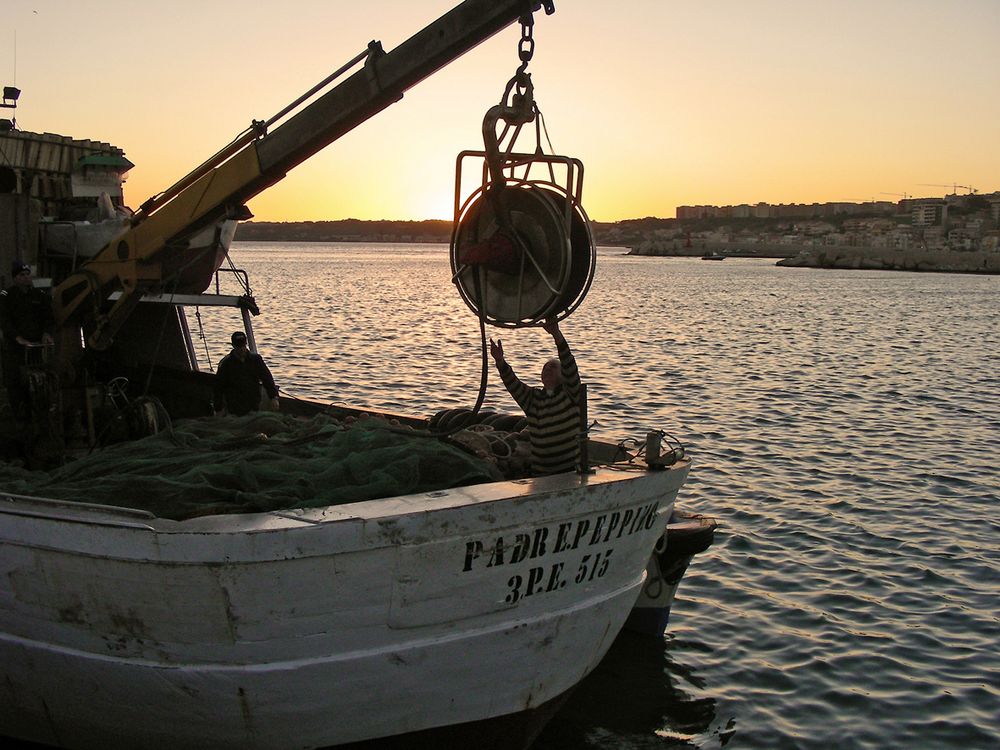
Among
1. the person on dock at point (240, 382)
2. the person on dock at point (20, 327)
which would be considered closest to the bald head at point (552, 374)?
the person on dock at point (240, 382)

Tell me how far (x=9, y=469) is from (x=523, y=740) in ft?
14.1

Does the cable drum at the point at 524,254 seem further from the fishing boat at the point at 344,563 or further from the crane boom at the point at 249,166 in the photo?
the crane boom at the point at 249,166

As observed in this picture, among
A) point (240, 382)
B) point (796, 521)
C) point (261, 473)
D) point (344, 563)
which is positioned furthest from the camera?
point (796, 521)

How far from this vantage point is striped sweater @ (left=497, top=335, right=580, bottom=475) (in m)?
7.33

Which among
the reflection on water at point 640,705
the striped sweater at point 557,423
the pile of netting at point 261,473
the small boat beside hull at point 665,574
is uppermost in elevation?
the striped sweater at point 557,423

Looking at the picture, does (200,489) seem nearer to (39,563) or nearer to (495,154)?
(39,563)

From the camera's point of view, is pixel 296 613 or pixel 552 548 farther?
pixel 552 548

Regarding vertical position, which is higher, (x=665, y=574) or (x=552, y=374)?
(x=552, y=374)

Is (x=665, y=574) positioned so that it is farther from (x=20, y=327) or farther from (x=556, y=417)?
(x=20, y=327)

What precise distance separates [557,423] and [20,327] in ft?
16.9

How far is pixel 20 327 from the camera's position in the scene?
31.2 feet

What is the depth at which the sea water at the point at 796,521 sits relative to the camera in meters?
8.59

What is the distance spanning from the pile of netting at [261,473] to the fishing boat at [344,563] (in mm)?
19

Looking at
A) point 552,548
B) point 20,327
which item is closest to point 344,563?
point 552,548
